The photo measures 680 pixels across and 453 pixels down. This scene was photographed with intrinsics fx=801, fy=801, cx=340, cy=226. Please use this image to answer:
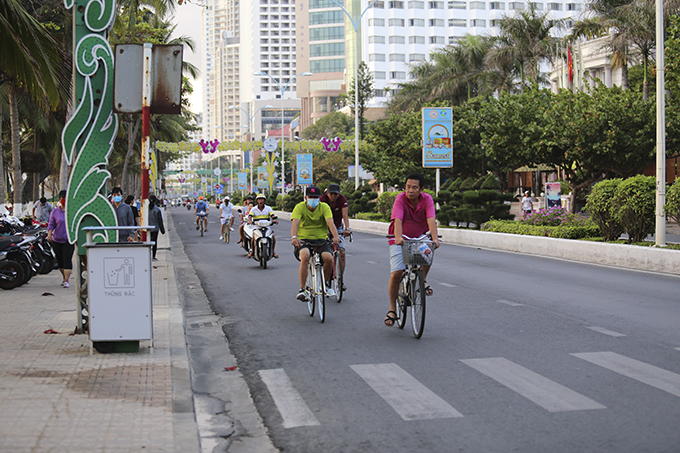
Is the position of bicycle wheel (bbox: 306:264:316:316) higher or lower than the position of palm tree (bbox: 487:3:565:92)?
lower

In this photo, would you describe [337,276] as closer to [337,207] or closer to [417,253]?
[337,207]

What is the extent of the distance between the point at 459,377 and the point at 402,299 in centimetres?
254

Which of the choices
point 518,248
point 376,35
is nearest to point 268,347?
point 518,248

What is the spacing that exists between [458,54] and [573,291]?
5034 centimetres

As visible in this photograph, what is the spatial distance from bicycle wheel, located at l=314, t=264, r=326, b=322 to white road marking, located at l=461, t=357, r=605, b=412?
3.06 meters

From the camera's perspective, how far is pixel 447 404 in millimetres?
6172

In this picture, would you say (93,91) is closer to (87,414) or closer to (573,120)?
(87,414)

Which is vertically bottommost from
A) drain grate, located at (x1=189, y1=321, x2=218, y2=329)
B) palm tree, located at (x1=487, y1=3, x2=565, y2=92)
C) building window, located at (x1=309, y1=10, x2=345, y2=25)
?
drain grate, located at (x1=189, y1=321, x2=218, y2=329)

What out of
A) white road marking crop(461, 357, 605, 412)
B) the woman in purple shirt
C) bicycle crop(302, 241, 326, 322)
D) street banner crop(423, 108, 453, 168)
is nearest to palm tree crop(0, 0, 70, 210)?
the woman in purple shirt

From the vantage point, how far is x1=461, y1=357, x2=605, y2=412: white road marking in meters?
6.06

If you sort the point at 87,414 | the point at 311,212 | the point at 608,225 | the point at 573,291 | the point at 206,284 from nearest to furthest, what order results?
the point at 87,414, the point at 311,212, the point at 573,291, the point at 206,284, the point at 608,225

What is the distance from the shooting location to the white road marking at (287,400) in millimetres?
5839

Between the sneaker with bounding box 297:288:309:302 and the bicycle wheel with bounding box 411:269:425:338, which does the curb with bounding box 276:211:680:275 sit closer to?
the sneaker with bounding box 297:288:309:302

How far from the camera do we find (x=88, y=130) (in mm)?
8773
